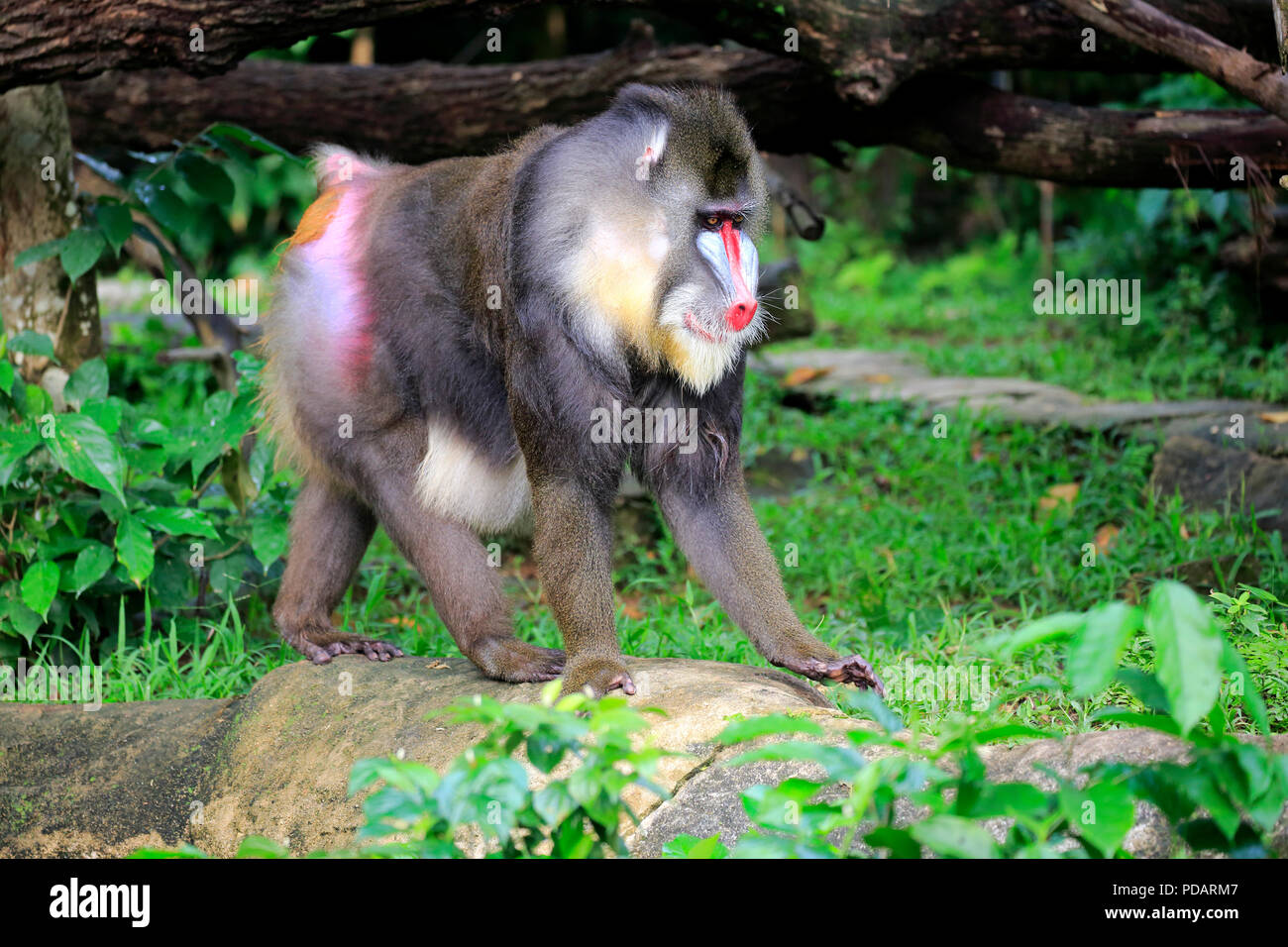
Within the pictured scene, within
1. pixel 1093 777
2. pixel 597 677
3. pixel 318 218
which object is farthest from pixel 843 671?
pixel 318 218

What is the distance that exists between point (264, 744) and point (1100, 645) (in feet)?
8.37

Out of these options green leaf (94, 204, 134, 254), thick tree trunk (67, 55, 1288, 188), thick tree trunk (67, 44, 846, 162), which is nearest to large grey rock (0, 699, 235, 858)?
green leaf (94, 204, 134, 254)

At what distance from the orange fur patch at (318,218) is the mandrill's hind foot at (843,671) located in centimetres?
199

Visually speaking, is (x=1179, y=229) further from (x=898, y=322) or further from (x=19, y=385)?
(x=19, y=385)

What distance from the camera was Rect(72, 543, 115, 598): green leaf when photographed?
402cm

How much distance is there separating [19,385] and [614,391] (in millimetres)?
2134

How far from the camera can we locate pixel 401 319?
376 cm

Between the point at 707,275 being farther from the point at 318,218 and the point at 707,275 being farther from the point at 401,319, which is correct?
the point at 318,218

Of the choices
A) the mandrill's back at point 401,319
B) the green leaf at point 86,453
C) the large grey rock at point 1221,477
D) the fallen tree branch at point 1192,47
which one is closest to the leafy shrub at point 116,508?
the green leaf at point 86,453

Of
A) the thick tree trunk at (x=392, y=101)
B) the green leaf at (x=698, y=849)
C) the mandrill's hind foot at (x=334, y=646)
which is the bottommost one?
the mandrill's hind foot at (x=334, y=646)

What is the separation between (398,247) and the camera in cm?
380

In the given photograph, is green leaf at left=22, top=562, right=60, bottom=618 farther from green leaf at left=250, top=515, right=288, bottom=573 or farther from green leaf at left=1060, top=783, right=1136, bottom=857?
green leaf at left=1060, top=783, right=1136, bottom=857

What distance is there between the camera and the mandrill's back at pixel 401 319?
12.0 feet

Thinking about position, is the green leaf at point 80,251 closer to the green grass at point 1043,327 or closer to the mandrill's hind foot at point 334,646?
the mandrill's hind foot at point 334,646
